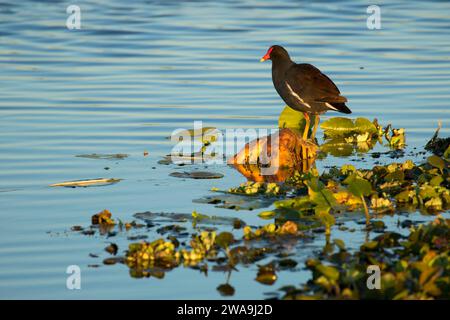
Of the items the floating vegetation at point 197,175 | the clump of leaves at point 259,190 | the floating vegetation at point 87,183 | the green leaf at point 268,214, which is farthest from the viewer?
the floating vegetation at point 197,175

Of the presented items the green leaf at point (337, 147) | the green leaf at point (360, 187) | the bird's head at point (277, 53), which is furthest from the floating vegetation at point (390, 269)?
the bird's head at point (277, 53)

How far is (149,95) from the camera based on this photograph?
44.9ft

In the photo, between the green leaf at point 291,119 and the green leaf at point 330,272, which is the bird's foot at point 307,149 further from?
the green leaf at point 330,272

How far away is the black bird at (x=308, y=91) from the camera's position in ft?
35.4

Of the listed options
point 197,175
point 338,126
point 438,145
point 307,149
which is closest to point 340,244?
point 197,175

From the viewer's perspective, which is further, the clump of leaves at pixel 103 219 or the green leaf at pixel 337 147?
the green leaf at pixel 337 147

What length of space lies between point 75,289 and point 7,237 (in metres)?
1.40

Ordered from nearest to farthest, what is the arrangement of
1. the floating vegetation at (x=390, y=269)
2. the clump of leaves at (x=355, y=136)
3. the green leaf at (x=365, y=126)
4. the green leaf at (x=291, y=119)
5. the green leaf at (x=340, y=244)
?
the floating vegetation at (x=390, y=269) → the green leaf at (x=340, y=244) → the clump of leaves at (x=355, y=136) → the green leaf at (x=365, y=126) → the green leaf at (x=291, y=119)

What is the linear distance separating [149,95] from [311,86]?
137 inches

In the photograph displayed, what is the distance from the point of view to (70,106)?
42.2ft

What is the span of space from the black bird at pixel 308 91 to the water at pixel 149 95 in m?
0.88

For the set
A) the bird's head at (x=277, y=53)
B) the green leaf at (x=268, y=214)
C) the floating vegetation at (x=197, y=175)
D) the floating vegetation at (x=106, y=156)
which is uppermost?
the bird's head at (x=277, y=53)
